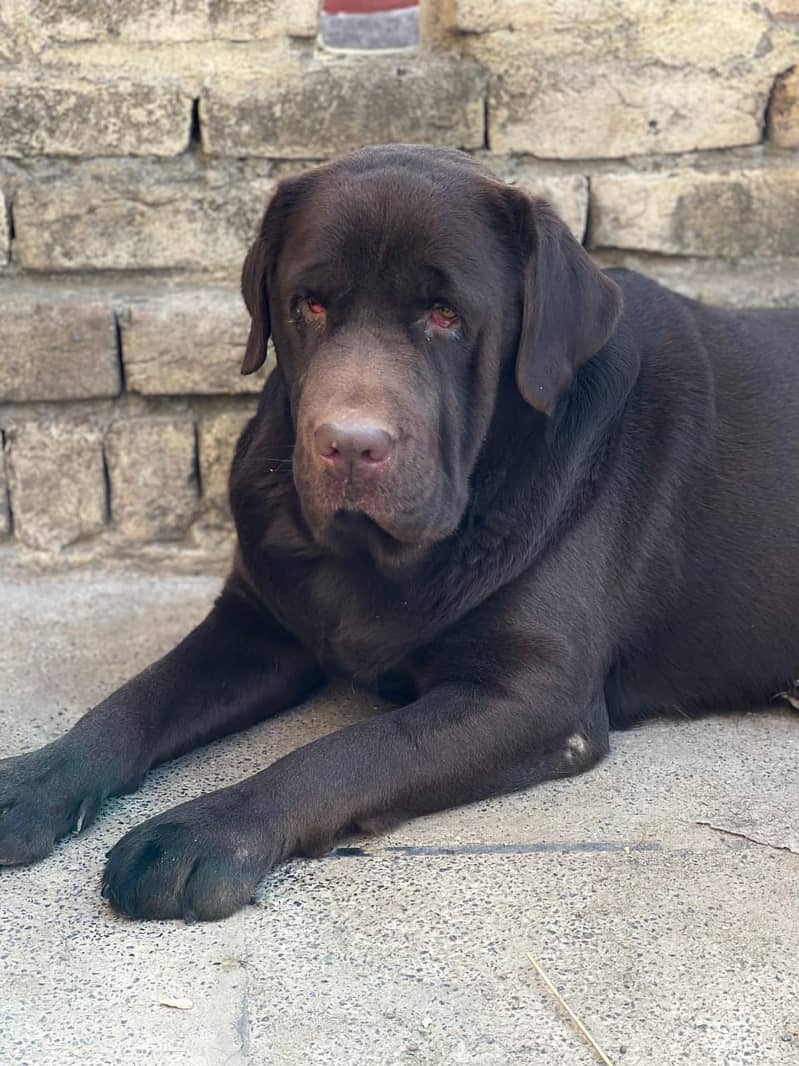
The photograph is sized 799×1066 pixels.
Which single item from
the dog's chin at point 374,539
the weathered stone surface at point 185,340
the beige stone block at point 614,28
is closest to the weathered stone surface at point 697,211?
the beige stone block at point 614,28

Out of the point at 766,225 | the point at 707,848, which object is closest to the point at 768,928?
the point at 707,848

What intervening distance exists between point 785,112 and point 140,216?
1.84 m

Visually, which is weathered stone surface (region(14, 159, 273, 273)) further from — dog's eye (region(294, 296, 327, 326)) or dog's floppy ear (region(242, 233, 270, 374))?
dog's eye (region(294, 296, 327, 326))

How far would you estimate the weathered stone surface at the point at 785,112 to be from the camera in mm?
4008

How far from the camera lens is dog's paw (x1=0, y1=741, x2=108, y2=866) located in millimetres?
2549

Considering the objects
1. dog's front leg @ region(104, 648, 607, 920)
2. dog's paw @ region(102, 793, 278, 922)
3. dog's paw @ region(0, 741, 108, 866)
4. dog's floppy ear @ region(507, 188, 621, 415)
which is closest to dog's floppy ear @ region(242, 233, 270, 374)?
dog's floppy ear @ region(507, 188, 621, 415)

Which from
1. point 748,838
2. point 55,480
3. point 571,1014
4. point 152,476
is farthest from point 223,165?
point 571,1014

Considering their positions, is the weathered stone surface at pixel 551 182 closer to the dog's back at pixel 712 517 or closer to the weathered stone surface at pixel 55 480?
the dog's back at pixel 712 517

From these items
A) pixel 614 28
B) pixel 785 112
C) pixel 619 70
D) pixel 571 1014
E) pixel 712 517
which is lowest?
pixel 571 1014

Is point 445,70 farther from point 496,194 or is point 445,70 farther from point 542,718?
point 542,718

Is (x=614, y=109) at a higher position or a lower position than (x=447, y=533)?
higher

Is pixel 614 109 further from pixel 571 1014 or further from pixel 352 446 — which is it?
pixel 571 1014

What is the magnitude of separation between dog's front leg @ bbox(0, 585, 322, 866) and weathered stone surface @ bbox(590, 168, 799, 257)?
5.34ft

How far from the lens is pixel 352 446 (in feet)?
8.46
